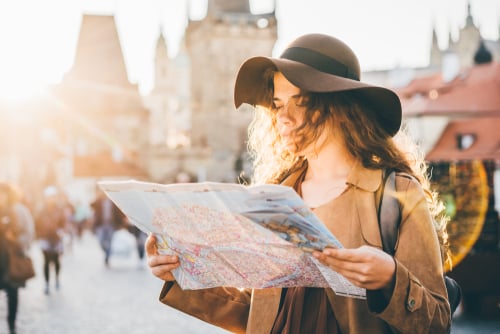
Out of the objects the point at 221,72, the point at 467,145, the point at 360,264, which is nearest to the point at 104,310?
the point at 360,264

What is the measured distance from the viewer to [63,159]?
163 ft

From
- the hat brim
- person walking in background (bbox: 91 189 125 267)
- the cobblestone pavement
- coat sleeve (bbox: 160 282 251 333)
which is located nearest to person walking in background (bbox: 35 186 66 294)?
the cobblestone pavement

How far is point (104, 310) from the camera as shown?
9234 millimetres

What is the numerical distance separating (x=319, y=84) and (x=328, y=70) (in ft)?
0.38

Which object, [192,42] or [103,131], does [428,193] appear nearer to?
[103,131]

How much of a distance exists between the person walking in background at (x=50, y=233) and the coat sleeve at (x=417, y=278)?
9809mm

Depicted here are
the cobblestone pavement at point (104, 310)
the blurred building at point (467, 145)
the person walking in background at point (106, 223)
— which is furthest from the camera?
the person walking in background at point (106, 223)

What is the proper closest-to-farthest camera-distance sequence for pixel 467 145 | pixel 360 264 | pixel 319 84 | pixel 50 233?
pixel 360 264 → pixel 319 84 → pixel 50 233 → pixel 467 145

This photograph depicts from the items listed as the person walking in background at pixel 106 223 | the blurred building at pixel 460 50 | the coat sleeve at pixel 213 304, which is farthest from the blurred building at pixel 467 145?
the person walking in background at pixel 106 223

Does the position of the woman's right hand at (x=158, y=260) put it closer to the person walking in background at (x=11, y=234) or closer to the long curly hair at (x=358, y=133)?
the long curly hair at (x=358, y=133)

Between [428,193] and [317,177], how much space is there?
37 cm

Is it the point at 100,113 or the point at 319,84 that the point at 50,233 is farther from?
the point at 100,113

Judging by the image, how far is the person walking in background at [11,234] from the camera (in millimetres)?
7281

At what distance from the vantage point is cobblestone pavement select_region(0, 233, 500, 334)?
7863 millimetres
